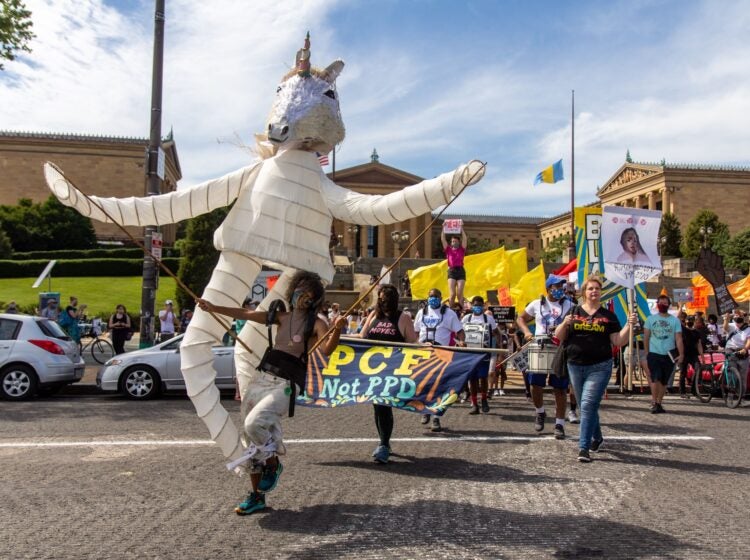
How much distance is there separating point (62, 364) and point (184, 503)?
772 cm

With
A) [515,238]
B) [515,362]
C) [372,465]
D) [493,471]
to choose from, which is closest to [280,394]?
[372,465]

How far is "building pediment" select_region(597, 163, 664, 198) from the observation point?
86812 millimetres

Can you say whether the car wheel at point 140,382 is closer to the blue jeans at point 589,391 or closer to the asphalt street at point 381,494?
the asphalt street at point 381,494

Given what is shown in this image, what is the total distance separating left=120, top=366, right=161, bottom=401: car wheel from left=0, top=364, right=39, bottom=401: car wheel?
1415mm

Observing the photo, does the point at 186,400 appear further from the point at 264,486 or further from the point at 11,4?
the point at 11,4

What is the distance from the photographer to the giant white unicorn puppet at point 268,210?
5.27 m

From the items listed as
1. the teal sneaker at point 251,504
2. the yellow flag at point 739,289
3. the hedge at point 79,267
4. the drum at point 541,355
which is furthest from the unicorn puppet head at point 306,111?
the hedge at point 79,267

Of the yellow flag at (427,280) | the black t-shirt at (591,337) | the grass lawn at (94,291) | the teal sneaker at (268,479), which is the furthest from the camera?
the grass lawn at (94,291)

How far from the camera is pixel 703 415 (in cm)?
1050

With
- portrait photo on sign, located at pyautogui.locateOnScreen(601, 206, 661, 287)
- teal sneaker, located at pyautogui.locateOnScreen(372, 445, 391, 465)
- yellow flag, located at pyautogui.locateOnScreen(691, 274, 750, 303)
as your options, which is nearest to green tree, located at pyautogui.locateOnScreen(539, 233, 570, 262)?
yellow flag, located at pyautogui.locateOnScreen(691, 274, 750, 303)

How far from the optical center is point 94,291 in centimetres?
4075

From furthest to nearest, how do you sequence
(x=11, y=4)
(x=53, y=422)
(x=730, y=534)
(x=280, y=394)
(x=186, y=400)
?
(x=11, y=4)
(x=186, y=400)
(x=53, y=422)
(x=280, y=394)
(x=730, y=534)

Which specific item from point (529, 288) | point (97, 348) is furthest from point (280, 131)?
Answer: point (97, 348)

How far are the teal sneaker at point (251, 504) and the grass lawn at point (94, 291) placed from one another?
94.3 feet
